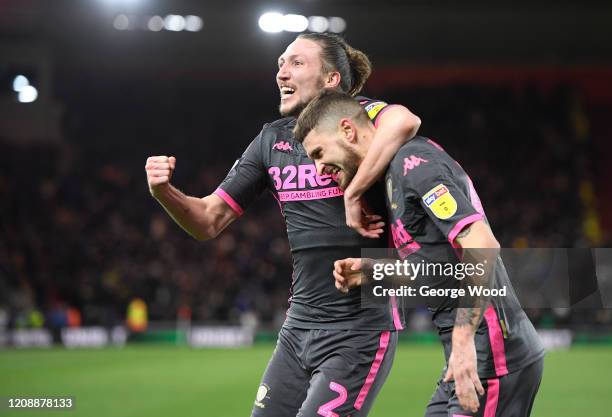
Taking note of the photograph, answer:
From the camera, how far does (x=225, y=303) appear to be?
21219 millimetres

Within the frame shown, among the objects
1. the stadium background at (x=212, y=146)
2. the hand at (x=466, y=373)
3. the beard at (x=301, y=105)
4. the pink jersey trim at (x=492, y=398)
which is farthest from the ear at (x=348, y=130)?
the stadium background at (x=212, y=146)

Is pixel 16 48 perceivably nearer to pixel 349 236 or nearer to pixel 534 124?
pixel 534 124

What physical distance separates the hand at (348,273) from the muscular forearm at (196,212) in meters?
1.03

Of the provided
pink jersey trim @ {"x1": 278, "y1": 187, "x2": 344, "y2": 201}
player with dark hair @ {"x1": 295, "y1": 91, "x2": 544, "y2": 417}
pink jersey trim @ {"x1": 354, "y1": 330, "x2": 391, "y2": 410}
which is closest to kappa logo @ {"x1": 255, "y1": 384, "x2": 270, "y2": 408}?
pink jersey trim @ {"x1": 354, "y1": 330, "x2": 391, "y2": 410}

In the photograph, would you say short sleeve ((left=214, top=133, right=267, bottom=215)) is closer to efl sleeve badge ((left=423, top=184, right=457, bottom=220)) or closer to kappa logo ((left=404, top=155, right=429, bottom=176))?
kappa logo ((left=404, top=155, right=429, bottom=176))

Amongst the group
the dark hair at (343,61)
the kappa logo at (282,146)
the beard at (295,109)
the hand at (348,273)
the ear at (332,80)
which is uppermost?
the dark hair at (343,61)

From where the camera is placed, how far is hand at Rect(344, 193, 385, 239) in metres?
3.81

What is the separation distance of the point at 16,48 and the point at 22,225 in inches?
209

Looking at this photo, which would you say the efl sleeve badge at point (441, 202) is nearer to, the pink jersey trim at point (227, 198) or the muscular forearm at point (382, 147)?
the muscular forearm at point (382, 147)

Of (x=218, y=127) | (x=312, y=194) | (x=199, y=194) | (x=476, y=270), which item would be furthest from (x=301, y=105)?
(x=218, y=127)

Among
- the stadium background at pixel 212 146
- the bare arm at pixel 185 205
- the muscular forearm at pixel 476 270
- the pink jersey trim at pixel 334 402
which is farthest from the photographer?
the stadium background at pixel 212 146

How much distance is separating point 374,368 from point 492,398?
0.82m

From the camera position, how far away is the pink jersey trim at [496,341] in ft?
11.0

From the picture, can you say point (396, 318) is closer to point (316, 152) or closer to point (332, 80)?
point (316, 152)
